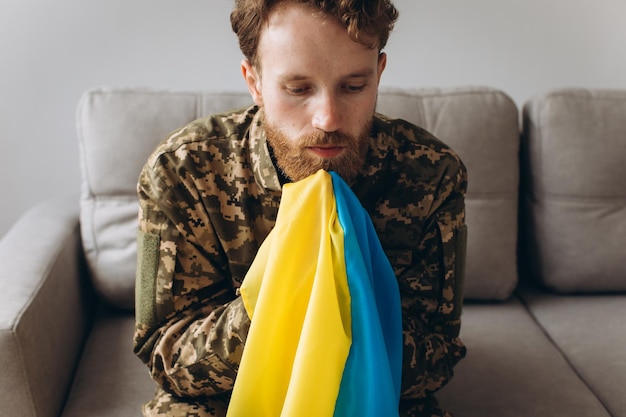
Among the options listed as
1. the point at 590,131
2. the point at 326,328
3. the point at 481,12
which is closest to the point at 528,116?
the point at 590,131

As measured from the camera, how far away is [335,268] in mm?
957

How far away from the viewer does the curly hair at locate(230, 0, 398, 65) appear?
100 centimetres

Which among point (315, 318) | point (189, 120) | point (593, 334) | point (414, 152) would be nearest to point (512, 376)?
point (593, 334)

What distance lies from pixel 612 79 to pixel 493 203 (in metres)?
0.61

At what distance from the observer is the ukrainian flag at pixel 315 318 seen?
0.93 m

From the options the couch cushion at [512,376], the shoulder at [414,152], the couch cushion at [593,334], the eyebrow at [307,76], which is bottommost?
the couch cushion at [512,376]

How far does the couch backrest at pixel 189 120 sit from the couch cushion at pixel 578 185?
7cm

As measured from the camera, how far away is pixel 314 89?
1.03m

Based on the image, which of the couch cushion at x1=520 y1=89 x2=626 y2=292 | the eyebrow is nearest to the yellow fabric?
the eyebrow

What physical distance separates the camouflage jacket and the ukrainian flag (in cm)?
6

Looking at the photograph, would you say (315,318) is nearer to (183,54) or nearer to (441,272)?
(441,272)

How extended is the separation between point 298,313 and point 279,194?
0.79 feet

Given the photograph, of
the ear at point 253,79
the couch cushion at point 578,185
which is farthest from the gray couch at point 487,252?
the ear at point 253,79

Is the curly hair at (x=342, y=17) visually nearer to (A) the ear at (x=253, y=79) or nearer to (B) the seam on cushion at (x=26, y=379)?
(A) the ear at (x=253, y=79)
